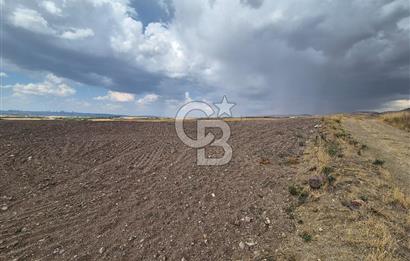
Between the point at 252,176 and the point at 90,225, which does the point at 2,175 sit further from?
the point at 252,176

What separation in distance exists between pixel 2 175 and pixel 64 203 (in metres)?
3.67

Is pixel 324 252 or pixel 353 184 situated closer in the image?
pixel 324 252

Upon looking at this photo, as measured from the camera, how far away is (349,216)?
648cm

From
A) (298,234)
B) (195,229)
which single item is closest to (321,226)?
(298,234)

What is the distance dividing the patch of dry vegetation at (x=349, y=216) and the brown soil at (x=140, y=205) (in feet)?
1.62

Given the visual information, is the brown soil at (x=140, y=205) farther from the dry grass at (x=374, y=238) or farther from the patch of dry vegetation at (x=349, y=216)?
the dry grass at (x=374, y=238)

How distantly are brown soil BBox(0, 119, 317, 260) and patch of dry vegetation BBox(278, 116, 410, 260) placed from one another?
495 millimetres

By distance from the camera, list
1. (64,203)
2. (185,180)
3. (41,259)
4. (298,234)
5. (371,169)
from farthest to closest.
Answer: (371,169) < (185,180) < (64,203) < (298,234) < (41,259)

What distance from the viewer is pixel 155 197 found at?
25.0 feet

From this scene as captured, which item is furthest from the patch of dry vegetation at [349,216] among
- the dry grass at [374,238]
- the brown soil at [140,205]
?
the brown soil at [140,205]

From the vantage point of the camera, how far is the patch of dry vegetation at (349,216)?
17.1ft

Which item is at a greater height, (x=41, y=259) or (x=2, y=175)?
(x=2, y=175)

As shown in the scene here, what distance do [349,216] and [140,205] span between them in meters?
5.55

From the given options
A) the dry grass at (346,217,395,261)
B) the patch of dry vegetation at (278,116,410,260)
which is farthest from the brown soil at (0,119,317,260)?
the dry grass at (346,217,395,261)
